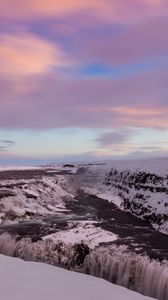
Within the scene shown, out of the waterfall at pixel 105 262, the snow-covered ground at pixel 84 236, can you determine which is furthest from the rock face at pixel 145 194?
the waterfall at pixel 105 262

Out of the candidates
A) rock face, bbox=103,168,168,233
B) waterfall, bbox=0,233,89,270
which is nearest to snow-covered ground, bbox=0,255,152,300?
waterfall, bbox=0,233,89,270

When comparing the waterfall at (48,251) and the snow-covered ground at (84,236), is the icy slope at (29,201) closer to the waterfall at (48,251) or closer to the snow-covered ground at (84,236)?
the snow-covered ground at (84,236)

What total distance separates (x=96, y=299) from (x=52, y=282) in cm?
239

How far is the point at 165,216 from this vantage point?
34.7m

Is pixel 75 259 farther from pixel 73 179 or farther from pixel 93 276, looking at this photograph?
pixel 73 179

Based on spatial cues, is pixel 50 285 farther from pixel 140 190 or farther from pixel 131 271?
pixel 140 190

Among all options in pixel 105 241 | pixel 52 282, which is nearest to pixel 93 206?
pixel 105 241

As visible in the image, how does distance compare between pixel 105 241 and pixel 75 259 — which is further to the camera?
Result: pixel 105 241

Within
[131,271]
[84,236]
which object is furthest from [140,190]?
[131,271]

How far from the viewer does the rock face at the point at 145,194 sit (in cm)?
3603

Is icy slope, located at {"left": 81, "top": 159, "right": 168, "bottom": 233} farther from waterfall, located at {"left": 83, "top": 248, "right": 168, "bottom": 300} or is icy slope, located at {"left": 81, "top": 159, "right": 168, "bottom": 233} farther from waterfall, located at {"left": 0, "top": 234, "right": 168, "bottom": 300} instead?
waterfall, located at {"left": 83, "top": 248, "right": 168, "bottom": 300}

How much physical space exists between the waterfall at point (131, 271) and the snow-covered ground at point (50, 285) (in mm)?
601

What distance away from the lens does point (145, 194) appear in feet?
143

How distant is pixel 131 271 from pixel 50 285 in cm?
340
